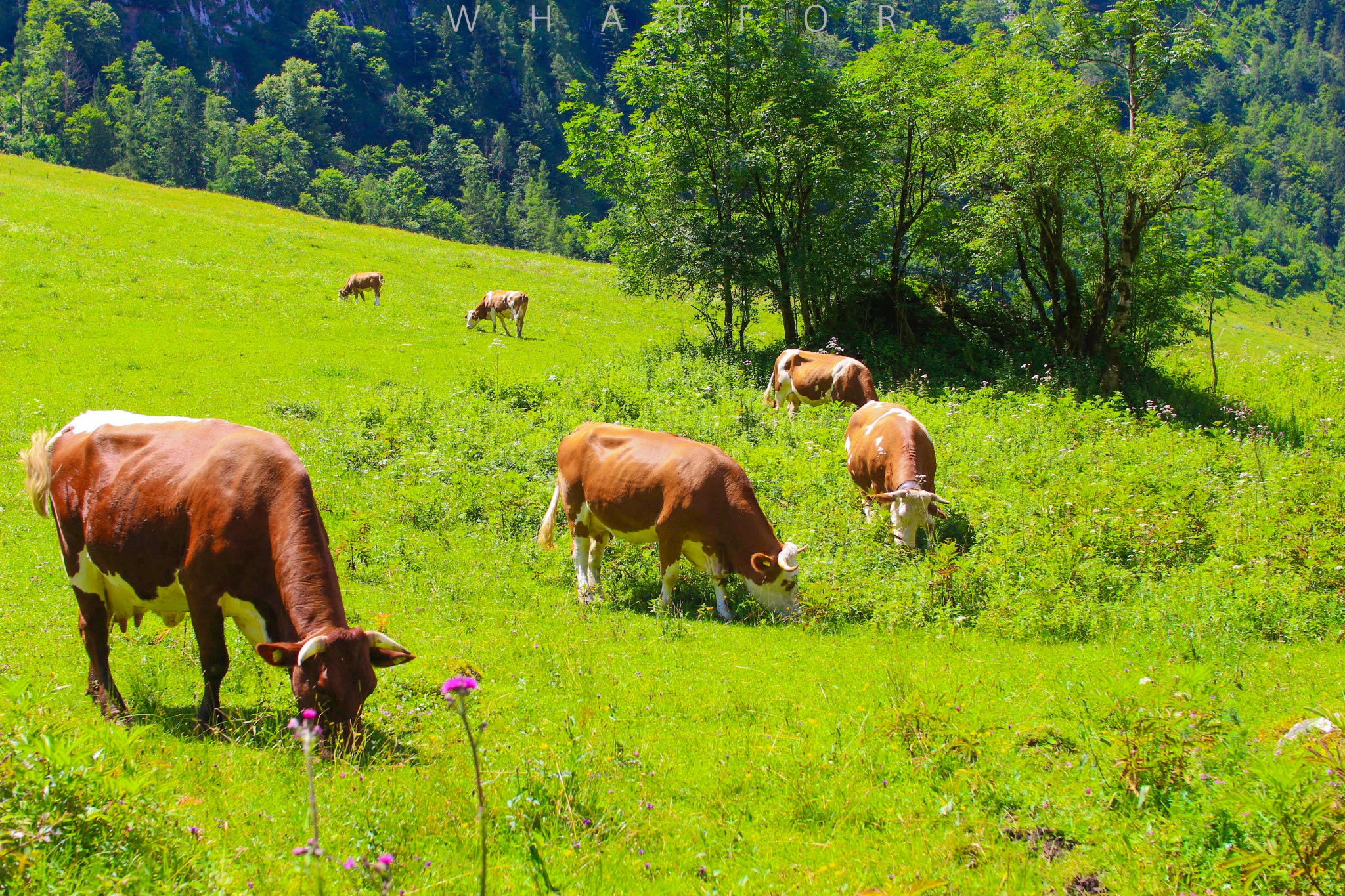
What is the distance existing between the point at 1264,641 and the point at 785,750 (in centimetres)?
616

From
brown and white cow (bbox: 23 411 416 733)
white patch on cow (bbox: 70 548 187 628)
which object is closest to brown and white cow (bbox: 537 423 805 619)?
brown and white cow (bbox: 23 411 416 733)

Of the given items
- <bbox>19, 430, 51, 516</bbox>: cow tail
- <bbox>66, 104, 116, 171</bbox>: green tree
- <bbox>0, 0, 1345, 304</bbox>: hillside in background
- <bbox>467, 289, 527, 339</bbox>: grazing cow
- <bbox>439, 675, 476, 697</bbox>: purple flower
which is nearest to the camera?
<bbox>439, 675, 476, 697</bbox>: purple flower

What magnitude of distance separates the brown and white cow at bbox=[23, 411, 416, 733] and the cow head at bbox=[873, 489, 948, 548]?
29.6ft

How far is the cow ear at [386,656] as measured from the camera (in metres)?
5.83

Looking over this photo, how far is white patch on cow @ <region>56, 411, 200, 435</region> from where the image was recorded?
720 centimetres

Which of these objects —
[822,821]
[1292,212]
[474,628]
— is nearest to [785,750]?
[822,821]

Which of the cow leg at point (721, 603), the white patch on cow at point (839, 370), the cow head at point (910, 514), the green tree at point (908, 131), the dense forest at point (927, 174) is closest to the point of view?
the cow leg at point (721, 603)

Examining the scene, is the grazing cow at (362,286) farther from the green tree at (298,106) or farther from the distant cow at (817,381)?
the green tree at (298,106)

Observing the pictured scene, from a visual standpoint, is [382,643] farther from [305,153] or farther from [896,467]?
[305,153]

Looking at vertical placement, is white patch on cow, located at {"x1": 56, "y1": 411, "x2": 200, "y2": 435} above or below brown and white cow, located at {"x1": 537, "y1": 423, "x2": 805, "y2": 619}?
above

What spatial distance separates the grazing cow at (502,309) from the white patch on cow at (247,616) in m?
24.6

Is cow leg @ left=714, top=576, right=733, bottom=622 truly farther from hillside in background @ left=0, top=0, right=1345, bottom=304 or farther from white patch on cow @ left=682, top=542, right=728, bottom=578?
hillside in background @ left=0, top=0, right=1345, bottom=304

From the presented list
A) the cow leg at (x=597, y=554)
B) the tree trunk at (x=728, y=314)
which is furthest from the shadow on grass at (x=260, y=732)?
the tree trunk at (x=728, y=314)

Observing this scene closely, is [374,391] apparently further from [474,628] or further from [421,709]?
[421,709]
